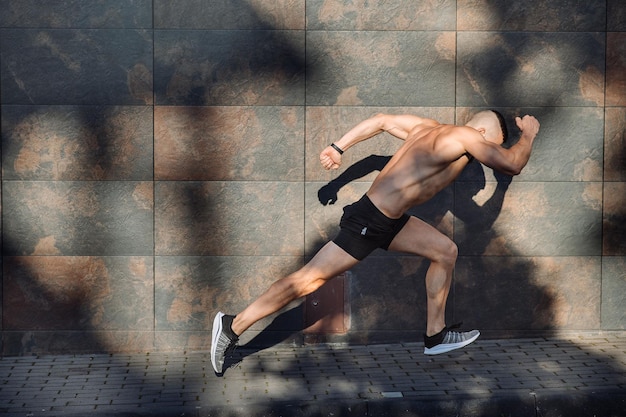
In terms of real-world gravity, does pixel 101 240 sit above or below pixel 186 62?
below

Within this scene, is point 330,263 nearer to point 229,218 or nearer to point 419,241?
point 419,241

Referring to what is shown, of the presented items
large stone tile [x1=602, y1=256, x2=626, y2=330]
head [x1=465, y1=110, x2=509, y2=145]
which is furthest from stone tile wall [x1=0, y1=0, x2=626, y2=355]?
head [x1=465, y1=110, x2=509, y2=145]

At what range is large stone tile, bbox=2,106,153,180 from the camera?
7758 millimetres

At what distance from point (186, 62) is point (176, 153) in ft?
2.34

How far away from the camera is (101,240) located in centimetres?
786

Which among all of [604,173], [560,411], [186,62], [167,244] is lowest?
[560,411]

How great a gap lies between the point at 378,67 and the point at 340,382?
255cm

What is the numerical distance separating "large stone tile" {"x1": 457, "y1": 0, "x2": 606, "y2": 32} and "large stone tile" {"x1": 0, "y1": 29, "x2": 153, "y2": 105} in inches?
100

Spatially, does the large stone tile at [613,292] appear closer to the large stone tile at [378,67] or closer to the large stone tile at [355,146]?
the large stone tile at [355,146]

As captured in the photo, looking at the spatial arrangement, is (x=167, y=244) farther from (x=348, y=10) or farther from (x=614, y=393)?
(x=614, y=393)

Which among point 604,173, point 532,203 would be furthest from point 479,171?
point 604,173

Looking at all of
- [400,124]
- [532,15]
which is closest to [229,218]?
[400,124]

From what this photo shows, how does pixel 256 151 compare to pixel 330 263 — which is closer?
pixel 330 263

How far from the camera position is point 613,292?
26.9ft
